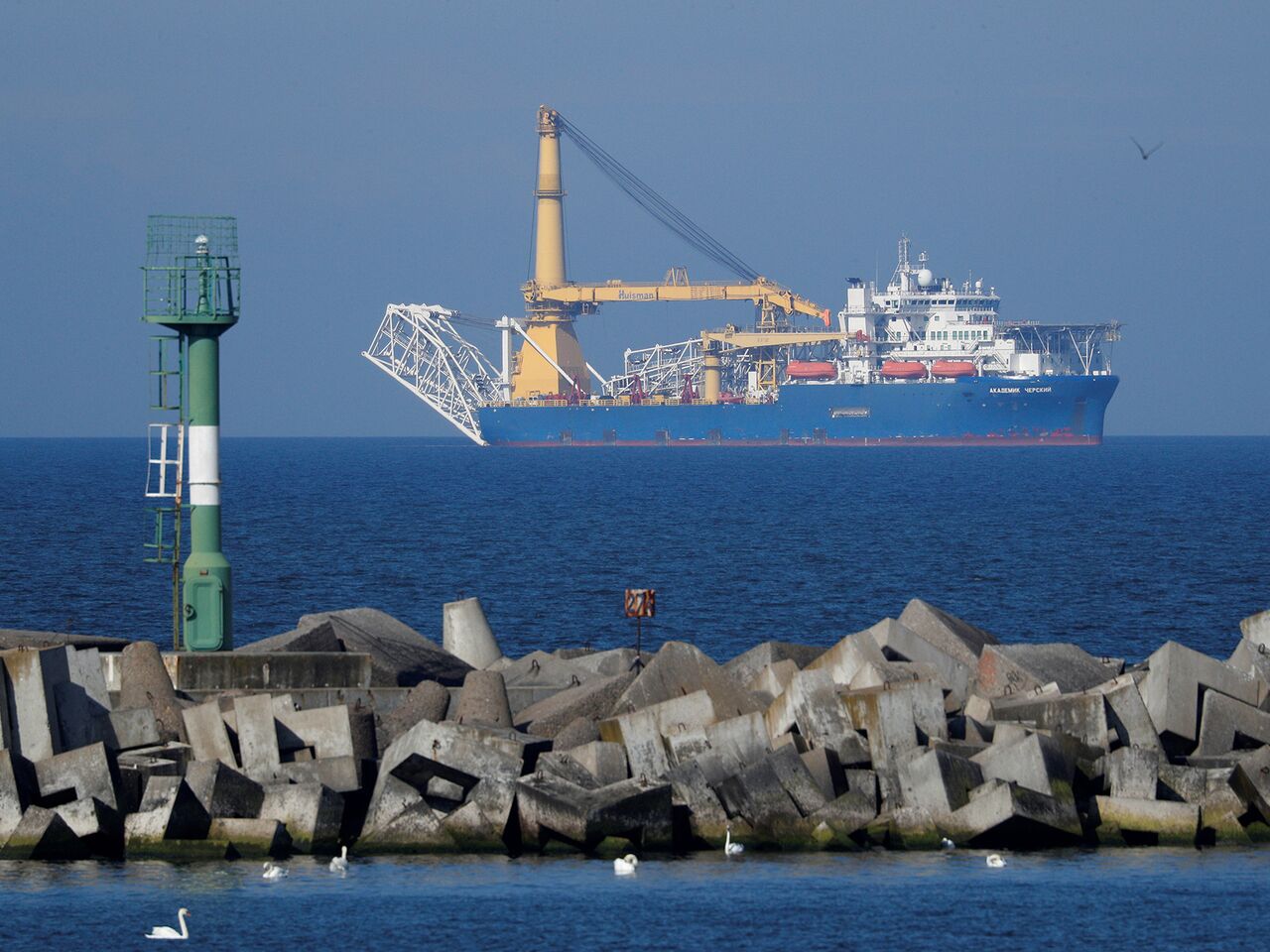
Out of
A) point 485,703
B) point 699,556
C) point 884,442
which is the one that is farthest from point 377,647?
point 884,442

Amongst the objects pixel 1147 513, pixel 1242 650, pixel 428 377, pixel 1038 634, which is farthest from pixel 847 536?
pixel 428 377

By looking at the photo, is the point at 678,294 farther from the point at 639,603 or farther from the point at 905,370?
the point at 639,603

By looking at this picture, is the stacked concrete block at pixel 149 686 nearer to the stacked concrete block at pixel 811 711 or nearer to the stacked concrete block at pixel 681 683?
the stacked concrete block at pixel 681 683

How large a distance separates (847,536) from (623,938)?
83.7 ft

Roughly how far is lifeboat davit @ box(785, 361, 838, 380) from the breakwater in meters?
76.0

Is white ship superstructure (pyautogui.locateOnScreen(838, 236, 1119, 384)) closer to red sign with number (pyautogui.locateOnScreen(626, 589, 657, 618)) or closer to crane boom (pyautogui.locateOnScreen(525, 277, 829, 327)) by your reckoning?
crane boom (pyautogui.locateOnScreen(525, 277, 829, 327))

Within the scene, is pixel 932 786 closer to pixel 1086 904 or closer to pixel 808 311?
pixel 1086 904

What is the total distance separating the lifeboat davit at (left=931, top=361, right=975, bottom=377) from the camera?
270 feet

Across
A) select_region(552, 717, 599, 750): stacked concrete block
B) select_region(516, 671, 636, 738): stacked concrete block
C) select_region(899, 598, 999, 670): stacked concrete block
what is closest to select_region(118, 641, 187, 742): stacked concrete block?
select_region(516, 671, 636, 738): stacked concrete block

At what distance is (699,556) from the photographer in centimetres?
2914

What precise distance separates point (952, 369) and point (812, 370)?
7136mm

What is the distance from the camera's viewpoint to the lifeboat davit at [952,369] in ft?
270

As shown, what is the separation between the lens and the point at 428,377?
299 ft

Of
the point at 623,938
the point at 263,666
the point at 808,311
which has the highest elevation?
the point at 808,311
